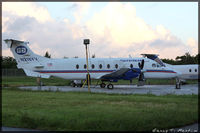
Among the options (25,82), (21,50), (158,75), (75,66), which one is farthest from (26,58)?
(158,75)

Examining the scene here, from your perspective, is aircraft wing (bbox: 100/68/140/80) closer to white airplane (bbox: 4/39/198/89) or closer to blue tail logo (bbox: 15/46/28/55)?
white airplane (bbox: 4/39/198/89)

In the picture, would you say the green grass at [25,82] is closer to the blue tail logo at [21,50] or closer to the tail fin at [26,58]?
the tail fin at [26,58]

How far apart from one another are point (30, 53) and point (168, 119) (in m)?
23.8

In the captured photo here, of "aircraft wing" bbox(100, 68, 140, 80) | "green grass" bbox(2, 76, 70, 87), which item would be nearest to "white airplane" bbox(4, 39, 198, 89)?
"aircraft wing" bbox(100, 68, 140, 80)

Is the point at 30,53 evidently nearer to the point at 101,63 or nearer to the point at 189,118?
the point at 101,63

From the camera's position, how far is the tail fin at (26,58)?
3034 cm

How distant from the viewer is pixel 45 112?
1121 cm

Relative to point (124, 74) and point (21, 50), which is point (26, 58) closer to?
point (21, 50)

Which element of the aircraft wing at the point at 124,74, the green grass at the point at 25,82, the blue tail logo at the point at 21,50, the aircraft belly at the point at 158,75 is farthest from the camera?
the green grass at the point at 25,82

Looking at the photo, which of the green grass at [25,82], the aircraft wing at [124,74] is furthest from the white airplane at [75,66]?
the green grass at [25,82]

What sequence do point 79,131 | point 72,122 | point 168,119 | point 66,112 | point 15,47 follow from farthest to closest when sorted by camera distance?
point 15,47
point 66,112
point 168,119
point 72,122
point 79,131

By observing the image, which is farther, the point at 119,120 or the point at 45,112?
the point at 45,112

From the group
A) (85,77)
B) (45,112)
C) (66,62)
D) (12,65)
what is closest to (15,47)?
(66,62)

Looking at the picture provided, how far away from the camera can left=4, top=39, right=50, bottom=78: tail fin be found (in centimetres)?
3034
